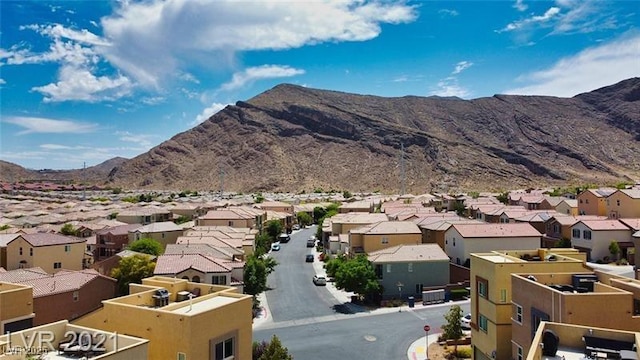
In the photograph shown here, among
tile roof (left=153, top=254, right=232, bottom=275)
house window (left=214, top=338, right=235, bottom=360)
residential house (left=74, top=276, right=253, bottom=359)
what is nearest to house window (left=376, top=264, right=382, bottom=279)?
tile roof (left=153, top=254, right=232, bottom=275)

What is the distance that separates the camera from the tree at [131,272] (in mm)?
38125

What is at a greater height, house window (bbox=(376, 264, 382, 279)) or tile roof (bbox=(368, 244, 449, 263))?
tile roof (bbox=(368, 244, 449, 263))

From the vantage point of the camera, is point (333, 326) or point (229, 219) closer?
point (333, 326)

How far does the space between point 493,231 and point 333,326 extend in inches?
856

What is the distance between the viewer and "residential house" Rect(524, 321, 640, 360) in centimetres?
1476

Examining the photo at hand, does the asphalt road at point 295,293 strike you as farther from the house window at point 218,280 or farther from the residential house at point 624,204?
the residential house at point 624,204

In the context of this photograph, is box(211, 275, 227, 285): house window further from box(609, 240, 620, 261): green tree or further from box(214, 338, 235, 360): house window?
box(609, 240, 620, 261): green tree

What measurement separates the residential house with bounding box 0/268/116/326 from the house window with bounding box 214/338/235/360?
636 inches

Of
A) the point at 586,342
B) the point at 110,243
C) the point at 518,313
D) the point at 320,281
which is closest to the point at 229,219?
the point at 110,243

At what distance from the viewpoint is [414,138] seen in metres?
190

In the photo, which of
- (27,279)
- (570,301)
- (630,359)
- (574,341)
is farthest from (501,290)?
(27,279)

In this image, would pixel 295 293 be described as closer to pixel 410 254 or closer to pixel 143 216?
pixel 410 254

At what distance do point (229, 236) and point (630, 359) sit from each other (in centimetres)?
4460

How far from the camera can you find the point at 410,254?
47.5 metres
